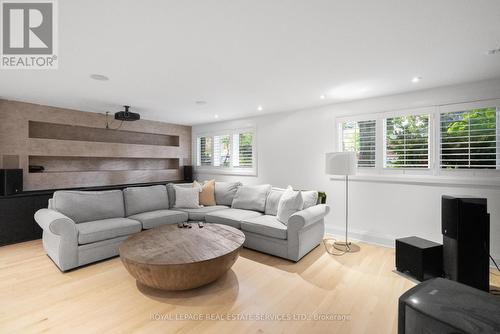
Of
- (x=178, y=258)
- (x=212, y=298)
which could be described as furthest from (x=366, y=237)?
(x=178, y=258)

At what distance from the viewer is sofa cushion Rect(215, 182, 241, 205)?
4.64m

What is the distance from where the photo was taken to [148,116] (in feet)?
17.2

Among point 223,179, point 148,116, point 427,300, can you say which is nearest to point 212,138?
point 223,179

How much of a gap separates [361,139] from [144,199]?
12.6 feet

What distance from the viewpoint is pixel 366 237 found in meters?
3.81

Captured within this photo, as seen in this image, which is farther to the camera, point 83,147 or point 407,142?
point 83,147

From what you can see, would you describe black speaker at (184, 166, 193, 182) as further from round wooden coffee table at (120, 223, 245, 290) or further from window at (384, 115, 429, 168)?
window at (384, 115, 429, 168)

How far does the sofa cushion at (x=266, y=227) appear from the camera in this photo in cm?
314

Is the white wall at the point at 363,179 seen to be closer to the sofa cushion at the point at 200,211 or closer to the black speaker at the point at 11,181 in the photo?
the sofa cushion at the point at 200,211

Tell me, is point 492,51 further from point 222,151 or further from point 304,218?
point 222,151

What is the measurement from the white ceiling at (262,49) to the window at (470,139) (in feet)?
1.59

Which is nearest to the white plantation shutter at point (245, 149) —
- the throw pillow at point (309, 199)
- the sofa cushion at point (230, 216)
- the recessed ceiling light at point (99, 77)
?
the sofa cushion at point (230, 216)

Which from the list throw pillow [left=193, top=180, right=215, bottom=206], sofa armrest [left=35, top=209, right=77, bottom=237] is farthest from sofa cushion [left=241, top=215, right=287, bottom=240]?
sofa armrest [left=35, top=209, right=77, bottom=237]

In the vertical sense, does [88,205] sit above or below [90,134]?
below
